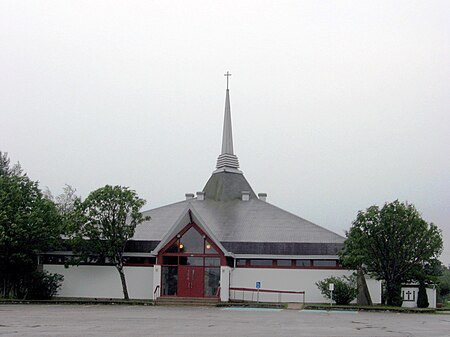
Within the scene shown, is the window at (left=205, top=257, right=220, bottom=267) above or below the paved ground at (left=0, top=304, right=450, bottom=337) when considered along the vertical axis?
above

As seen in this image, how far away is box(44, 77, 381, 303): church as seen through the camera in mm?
36906

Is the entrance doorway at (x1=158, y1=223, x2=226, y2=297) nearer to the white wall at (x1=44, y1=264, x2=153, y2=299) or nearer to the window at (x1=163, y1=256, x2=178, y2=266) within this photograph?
the window at (x1=163, y1=256, x2=178, y2=266)

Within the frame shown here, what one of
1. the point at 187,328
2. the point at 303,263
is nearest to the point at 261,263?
the point at 303,263

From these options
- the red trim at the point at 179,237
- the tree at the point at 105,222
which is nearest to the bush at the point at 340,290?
the red trim at the point at 179,237

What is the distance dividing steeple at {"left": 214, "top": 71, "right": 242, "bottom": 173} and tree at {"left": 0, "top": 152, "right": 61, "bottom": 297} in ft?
53.0

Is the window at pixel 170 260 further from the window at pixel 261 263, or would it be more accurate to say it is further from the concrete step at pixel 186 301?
the window at pixel 261 263

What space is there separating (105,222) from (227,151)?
16.4 metres

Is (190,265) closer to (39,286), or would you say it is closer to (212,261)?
(212,261)

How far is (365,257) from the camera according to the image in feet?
110

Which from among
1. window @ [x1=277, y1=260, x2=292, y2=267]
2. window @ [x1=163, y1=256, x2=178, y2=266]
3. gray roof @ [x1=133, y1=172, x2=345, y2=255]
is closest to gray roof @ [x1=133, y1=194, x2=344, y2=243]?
gray roof @ [x1=133, y1=172, x2=345, y2=255]

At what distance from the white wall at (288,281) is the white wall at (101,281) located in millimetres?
5590

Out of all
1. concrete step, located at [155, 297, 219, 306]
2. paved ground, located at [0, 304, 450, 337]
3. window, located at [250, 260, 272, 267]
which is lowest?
concrete step, located at [155, 297, 219, 306]

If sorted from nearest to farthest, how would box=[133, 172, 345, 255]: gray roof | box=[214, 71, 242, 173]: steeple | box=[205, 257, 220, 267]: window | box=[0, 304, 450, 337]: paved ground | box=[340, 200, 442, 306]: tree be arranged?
box=[0, 304, 450, 337]: paved ground → box=[340, 200, 442, 306]: tree → box=[205, 257, 220, 267]: window → box=[133, 172, 345, 255]: gray roof → box=[214, 71, 242, 173]: steeple

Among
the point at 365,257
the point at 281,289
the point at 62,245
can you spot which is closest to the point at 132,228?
the point at 62,245
